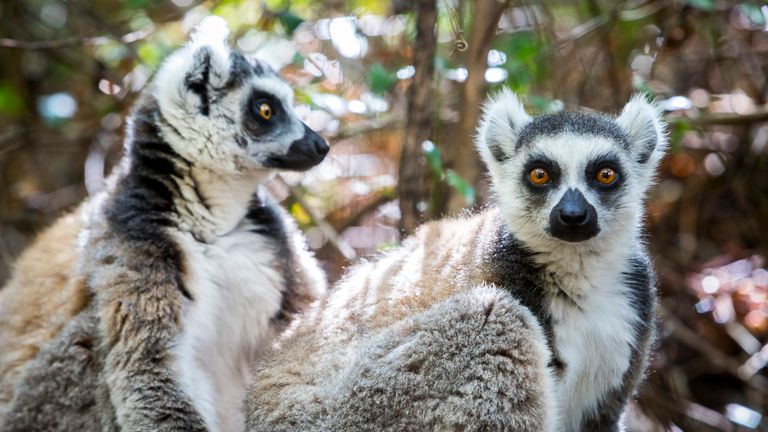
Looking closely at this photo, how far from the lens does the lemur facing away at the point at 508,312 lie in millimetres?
3650

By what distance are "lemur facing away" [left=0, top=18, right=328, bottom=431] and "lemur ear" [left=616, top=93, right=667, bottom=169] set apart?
6.10 feet

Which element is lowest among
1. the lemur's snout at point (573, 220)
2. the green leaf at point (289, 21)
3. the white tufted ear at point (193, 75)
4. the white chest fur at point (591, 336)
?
the white chest fur at point (591, 336)

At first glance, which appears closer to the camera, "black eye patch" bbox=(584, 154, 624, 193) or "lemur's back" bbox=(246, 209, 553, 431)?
"lemur's back" bbox=(246, 209, 553, 431)

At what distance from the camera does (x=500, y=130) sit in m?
4.82

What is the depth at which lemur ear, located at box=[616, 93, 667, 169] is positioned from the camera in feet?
15.7

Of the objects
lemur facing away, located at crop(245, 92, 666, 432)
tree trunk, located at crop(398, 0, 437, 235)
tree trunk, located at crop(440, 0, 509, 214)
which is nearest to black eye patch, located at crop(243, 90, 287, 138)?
tree trunk, located at crop(398, 0, 437, 235)

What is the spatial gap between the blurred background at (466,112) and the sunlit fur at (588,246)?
3.12ft

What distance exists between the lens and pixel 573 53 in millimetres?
7598

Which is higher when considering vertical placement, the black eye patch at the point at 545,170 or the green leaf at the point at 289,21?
the green leaf at the point at 289,21

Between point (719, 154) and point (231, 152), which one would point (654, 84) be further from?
point (231, 152)

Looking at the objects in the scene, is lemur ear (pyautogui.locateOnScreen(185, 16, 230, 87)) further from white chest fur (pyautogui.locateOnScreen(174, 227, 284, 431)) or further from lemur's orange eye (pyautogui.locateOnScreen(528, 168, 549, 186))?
lemur's orange eye (pyautogui.locateOnScreen(528, 168, 549, 186))

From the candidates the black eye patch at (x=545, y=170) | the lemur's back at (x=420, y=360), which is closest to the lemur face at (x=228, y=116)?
the lemur's back at (x=420, y=360)

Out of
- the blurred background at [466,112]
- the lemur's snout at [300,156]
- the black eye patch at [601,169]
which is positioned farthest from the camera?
the blurred background at [466,112]

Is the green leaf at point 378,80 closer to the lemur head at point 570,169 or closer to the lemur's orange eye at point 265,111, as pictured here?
the lemur's orange eye at point 265,111
